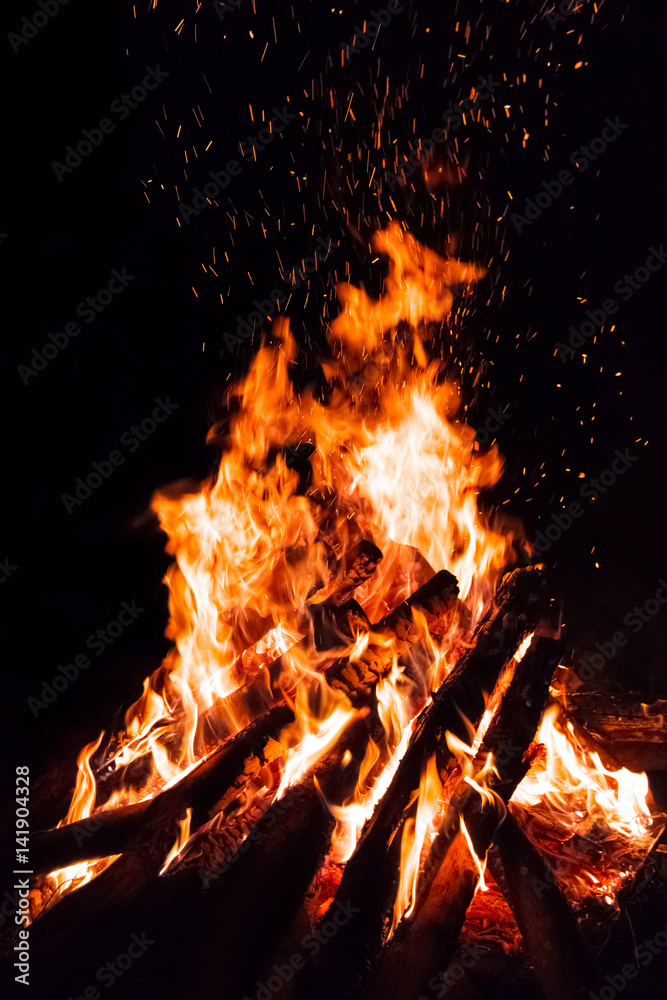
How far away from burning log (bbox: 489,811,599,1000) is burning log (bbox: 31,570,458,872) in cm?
81

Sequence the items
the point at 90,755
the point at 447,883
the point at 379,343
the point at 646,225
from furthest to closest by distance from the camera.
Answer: the point at 379,343 → the point at 646,225 → the point at 90,755 → the point at 447,883

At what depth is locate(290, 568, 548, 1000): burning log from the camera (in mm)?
1771

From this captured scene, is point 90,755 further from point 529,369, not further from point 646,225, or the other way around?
point 646,225

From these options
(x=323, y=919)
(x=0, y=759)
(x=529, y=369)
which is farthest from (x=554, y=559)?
(x=0, y=759)

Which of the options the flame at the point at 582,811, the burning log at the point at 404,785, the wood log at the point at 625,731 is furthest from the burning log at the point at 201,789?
the wood log at the point at 625,731

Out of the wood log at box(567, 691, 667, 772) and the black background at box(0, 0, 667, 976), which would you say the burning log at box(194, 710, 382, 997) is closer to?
the black background at box(0, 0, 667, 976)

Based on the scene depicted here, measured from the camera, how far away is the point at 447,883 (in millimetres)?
2021

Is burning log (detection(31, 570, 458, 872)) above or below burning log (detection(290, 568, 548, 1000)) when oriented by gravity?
above

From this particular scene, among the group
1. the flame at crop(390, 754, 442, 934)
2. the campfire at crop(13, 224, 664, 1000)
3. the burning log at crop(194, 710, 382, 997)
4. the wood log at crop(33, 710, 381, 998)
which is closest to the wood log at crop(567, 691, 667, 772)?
the campfire at crop(13, 224, 664, 1000)

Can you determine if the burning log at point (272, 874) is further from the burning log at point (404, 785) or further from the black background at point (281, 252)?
the black background at point (281, 252)

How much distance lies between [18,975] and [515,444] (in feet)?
12.7

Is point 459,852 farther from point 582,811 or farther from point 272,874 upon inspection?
point 582,811

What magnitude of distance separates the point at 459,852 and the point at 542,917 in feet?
1.22

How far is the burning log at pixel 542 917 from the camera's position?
196 centimetres
